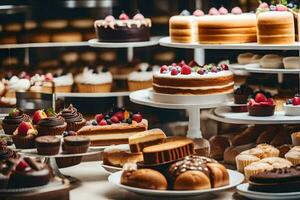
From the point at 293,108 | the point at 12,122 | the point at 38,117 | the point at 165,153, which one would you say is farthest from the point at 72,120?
the point at 293,108

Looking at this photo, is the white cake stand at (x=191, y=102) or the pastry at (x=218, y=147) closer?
the white cake stand at (x=191, y=102)

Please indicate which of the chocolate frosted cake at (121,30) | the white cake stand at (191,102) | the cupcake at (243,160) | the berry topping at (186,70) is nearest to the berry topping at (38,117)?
the white cake stand at (191,102)

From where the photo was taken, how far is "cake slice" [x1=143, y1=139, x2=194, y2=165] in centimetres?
379

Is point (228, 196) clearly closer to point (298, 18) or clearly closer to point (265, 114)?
point (265, 114)

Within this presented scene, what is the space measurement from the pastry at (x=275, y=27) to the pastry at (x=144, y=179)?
4.71 ft

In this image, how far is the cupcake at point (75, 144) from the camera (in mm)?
4039

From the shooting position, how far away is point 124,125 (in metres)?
4.55

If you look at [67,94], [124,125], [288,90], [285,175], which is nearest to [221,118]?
[124,125]

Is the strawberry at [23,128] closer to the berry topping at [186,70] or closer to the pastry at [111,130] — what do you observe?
the pastry at [111,130]

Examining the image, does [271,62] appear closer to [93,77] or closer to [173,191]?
[173,191]

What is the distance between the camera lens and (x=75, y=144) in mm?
4039

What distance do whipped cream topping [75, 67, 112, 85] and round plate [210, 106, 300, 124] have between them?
3.76 meters

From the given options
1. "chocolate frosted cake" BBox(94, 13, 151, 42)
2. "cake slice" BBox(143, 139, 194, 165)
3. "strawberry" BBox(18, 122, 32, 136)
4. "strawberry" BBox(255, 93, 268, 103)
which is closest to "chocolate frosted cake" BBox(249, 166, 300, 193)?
"cake slice" BBox(143, 139, 194, 165)

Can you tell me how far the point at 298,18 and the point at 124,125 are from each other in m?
1.36
